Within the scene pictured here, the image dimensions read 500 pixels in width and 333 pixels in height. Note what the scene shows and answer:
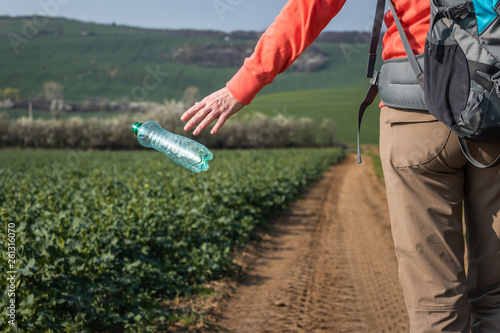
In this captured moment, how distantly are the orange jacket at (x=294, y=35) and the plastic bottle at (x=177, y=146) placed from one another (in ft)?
0.91

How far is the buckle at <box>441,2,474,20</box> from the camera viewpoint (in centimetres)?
154

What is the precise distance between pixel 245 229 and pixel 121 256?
3.14 metres

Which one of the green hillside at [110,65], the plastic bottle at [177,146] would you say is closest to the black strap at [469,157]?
the plastic bottle at [177,146]

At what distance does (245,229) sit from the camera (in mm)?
8062

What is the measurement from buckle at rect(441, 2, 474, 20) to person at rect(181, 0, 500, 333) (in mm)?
163

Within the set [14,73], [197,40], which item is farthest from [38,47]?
[197,40]

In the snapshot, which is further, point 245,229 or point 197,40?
point 197,40

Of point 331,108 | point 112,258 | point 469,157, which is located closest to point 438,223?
point 469,157

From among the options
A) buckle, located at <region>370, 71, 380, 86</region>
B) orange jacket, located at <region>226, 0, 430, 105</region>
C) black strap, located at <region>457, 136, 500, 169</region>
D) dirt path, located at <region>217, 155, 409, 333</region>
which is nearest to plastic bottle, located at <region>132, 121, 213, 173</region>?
orange jacket, located at <region>226, 0, 430, 105</region>

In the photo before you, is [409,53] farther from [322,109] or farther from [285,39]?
[322,109]

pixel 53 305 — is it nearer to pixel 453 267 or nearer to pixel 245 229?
pixel 453 267

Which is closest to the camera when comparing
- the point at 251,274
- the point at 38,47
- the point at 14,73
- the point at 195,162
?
the point at 195,162

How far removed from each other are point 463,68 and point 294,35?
1.93ft

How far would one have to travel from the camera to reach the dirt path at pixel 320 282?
4.49 m
